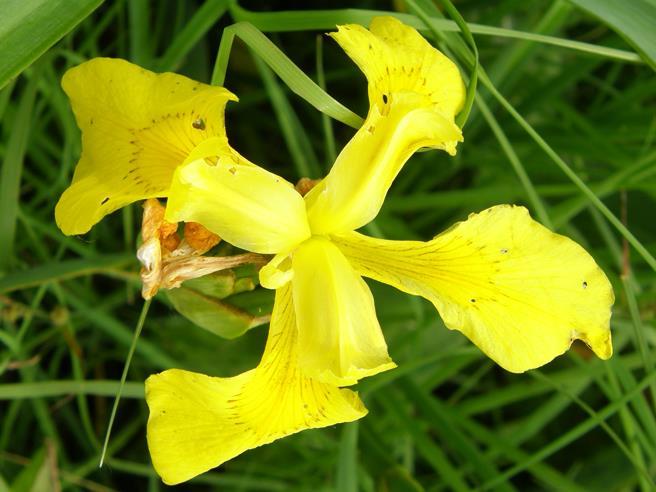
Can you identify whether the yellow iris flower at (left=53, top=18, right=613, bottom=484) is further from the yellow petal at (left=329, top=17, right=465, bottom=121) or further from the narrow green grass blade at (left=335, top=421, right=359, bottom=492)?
the narrow green grass blade at (left=335, top=421, right=359, bottom=492)

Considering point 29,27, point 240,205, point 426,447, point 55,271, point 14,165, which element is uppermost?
point 29,27

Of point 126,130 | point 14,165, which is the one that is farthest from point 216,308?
point 14,165

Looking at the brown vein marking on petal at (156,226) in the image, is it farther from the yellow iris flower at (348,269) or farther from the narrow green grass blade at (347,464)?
the narrow green grass blade at (347,464)

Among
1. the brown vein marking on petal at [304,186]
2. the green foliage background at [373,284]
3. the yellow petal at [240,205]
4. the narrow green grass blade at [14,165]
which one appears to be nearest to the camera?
the yellow petal at [240,205]

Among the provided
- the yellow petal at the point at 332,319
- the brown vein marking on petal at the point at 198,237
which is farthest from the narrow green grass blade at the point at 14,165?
the yellow petal at the point at 332,319

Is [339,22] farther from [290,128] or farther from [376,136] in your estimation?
[290,128]

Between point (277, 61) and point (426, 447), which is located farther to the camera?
point (426, 447)
